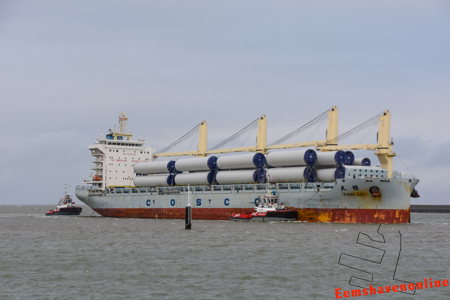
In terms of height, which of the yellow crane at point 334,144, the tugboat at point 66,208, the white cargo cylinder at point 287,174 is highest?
the yellow crane at point 334,144

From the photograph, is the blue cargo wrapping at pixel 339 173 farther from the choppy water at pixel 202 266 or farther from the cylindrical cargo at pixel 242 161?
the choppy water at pixel 202 266

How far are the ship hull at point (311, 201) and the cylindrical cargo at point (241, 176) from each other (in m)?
0.82

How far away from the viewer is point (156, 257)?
30.5 meters

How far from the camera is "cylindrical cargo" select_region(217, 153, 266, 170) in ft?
203

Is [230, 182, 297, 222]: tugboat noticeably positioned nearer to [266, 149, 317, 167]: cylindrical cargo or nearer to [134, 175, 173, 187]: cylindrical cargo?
[266, 149, 317, 167]: cylindrical cargo

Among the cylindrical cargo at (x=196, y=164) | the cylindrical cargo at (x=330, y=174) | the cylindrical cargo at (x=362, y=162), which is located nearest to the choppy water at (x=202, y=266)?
the cylindrical cargo at (x=330, y=174)

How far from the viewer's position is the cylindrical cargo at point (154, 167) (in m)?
73.3

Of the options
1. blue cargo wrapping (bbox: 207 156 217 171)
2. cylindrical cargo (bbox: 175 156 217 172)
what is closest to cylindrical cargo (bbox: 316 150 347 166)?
blue cargo wrapping (bbox: 207 156 217 171)

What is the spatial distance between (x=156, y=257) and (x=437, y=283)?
14351mm

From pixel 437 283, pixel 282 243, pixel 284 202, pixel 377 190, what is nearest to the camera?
pixel 437 283

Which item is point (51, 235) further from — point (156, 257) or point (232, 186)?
point (232, 186)

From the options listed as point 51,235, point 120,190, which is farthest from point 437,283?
point 120,190

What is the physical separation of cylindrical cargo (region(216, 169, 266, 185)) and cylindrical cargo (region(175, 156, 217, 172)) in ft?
7.43

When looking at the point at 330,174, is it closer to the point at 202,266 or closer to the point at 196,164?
the point at 196,164
